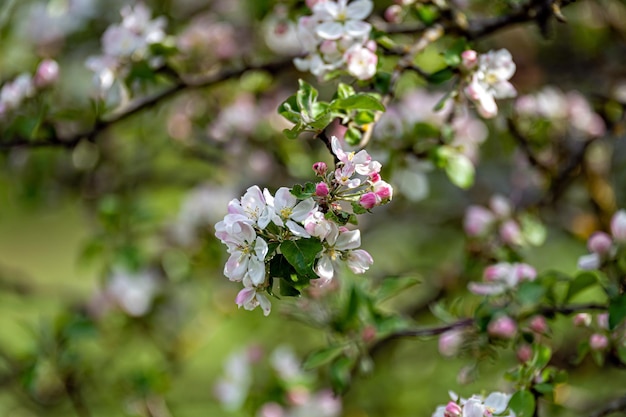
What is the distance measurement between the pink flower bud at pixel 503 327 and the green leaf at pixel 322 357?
0.62 ft

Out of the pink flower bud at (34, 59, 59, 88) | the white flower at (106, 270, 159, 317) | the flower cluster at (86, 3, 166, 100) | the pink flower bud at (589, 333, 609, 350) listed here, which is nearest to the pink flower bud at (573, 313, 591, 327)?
the pink flower bud at (589, 333, 609, 350)

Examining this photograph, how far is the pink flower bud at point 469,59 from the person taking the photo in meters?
0.93

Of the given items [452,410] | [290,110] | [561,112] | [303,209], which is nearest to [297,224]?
[303,209]

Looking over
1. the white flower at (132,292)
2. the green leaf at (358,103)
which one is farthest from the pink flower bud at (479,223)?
the white flower at (132,292)

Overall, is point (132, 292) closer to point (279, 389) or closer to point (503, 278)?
point (279, 389)

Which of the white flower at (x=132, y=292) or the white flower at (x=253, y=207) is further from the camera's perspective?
the white flower at (x=132, y=292)

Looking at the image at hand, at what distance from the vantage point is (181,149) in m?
1.78

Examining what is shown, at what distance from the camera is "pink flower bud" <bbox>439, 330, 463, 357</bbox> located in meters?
1.03

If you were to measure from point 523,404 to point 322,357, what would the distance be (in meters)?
0.24

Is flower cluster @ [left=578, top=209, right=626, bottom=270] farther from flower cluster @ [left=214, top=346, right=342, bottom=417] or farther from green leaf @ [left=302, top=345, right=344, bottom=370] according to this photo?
flower cluster @ [left=214, top=346, right=342, bottom=417]

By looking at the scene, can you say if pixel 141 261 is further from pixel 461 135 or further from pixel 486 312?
pixel 486 312

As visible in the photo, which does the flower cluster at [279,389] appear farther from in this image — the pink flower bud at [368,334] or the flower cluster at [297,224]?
the flower cluster at [297,224]

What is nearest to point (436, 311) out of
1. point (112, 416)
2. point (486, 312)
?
point (486, 312)

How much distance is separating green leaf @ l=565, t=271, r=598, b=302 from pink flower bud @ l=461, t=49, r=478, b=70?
287mm
